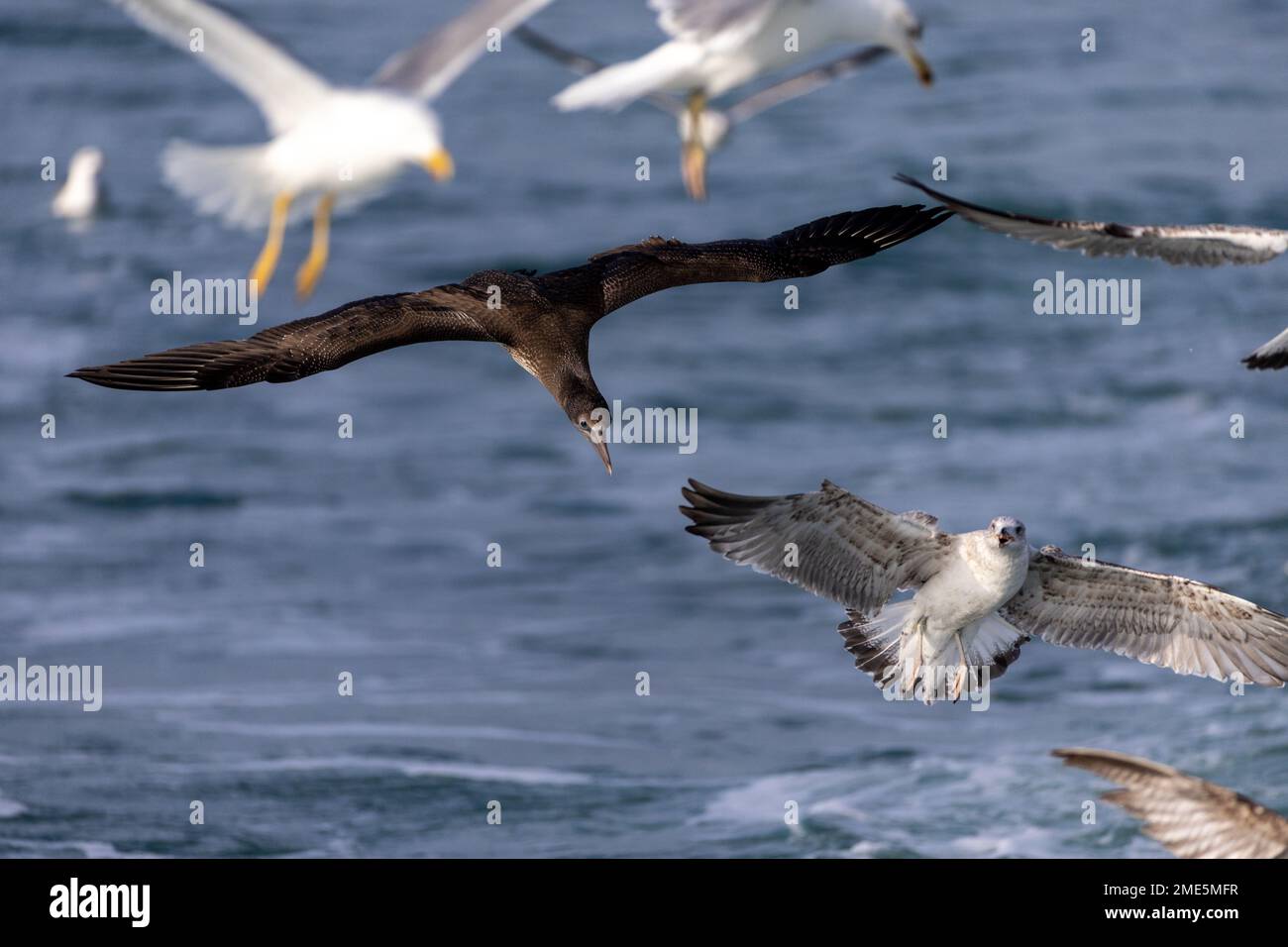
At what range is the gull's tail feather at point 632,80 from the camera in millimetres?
15016

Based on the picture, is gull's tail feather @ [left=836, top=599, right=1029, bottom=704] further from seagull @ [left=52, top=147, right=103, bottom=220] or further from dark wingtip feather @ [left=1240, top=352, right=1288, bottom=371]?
seagull @ [left=52, top=147, right=103, bottom=220]

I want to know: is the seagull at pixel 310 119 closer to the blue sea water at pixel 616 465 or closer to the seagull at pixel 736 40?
the seagull at pixel 736 40

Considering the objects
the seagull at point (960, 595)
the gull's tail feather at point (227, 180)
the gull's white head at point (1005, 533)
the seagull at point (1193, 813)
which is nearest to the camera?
the seagull at point (1193, 813)

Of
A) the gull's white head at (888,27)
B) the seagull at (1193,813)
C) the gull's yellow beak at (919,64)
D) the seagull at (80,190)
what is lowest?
the seagull at (1193,813)

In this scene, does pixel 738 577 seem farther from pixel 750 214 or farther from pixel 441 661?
pixel 750 214

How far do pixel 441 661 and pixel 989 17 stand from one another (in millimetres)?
18511

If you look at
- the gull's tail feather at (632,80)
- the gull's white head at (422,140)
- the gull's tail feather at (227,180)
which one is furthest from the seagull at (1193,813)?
the gull's tail feather at (227,180)

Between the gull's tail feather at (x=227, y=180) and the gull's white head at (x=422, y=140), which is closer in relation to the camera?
the gull's white head at (x=422, y=140)

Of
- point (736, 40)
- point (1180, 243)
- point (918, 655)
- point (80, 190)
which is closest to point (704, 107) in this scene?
point (736, 40)

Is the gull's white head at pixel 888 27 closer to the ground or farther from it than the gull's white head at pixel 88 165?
closer to the ground

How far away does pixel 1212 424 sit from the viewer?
2414 centimetres

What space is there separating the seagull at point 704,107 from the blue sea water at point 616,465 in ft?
12.1

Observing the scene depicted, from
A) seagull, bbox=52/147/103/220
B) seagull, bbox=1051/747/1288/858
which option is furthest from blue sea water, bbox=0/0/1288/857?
seagull, bbox=1051/747/1288/858

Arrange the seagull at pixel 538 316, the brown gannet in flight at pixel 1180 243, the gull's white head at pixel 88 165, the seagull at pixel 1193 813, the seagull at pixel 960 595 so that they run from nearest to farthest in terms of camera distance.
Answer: the seagull at pixel 1193 813 < the seagull at pixel 538 316 < the seagull at pixel 960 595 < the brown gannet in flight at pixel 1180 243 < the gull's white head at pixel 88 165
